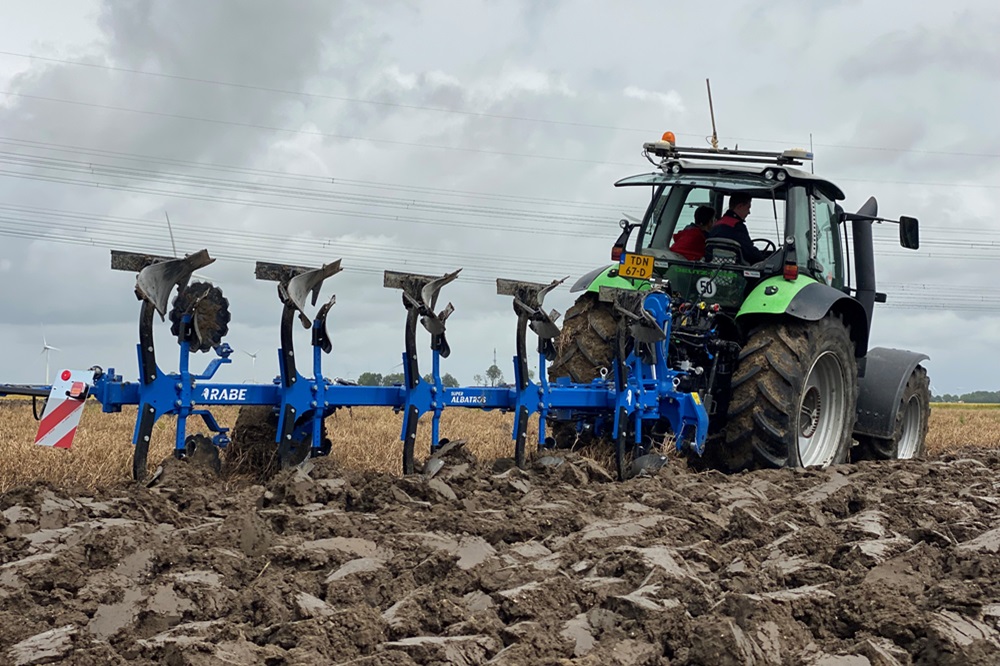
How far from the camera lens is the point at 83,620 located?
3316mm

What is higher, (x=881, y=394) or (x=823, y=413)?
(x=881, y=394)

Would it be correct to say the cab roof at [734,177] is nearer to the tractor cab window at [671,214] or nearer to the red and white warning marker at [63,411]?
the tractor cab window at [671,214]

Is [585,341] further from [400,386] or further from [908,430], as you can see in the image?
[908,430]

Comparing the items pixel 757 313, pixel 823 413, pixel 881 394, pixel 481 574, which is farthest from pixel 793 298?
pixel 481 574

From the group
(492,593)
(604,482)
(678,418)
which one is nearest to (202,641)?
(492,593)

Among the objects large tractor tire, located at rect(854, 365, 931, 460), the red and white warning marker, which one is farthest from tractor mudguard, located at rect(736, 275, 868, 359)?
the red and white warning marker

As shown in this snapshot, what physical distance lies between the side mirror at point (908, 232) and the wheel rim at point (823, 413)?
41.1 inches

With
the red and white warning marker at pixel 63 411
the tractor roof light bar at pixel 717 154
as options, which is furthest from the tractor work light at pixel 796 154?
the red and white warning marker at pixel 63 411

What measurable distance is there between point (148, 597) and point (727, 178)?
5341 mm

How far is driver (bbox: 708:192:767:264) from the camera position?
7578 millimetres

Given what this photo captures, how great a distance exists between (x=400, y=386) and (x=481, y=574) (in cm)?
262

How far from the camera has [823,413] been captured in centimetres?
773

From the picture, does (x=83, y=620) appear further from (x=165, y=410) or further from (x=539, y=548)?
(x=165, y=410)

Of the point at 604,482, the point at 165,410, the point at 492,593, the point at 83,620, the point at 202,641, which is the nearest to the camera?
the point at 202,641
